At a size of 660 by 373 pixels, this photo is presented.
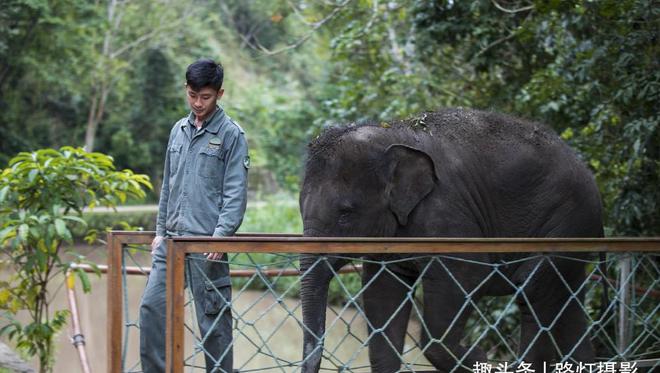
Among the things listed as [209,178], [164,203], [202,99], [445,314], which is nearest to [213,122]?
[202,99]

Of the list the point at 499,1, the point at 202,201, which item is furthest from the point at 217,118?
the point at 499,1

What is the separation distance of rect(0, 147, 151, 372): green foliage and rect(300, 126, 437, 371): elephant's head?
1349mm

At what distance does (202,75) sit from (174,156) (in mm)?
401

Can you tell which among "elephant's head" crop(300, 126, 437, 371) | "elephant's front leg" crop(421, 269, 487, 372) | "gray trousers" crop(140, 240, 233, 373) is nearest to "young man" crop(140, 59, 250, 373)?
"gray trousers" crop(140, 240, 233, 373)

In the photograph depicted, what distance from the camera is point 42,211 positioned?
4598 millimetres

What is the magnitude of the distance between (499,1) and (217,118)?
145 inches

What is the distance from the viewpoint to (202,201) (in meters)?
3.42

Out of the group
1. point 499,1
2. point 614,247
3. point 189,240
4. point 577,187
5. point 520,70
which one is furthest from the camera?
point 520,70

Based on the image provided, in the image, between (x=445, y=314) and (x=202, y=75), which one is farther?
(x=445, y=314)

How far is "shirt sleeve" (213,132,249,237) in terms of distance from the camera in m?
3.33

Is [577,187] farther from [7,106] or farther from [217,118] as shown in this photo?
[7,106]

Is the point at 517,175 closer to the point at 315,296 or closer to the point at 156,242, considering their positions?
the point at 315,296

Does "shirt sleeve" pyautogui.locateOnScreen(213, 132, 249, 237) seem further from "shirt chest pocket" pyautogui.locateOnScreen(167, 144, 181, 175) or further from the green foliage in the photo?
the green foliage

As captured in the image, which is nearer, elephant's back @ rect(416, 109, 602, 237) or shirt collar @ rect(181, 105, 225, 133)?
shirt collar @ rect(181, 105, 225, 133)
